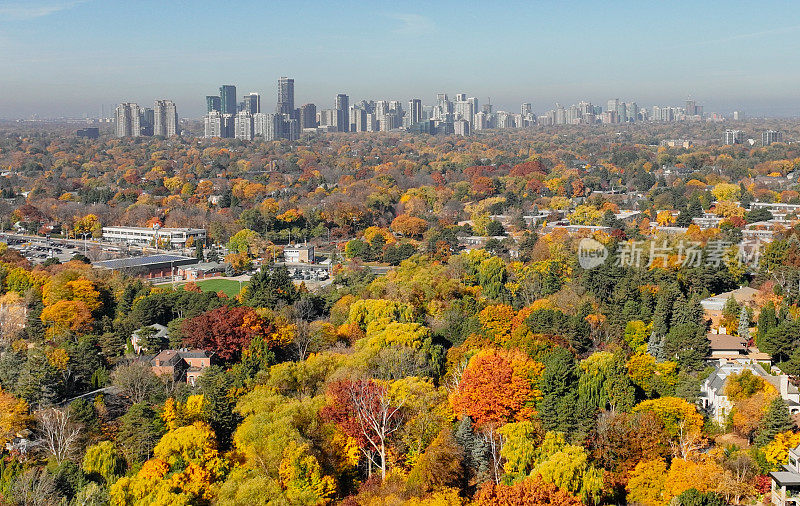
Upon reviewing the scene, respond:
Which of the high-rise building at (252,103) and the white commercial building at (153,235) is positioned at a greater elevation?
the high-rise building at (252,103)

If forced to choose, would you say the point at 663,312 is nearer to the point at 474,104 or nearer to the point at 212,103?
the point at 212,103

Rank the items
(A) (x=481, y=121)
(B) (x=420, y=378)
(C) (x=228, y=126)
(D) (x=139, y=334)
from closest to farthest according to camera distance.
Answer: (B) (x=420, y=378), (D) (x=139, y=334), (C) (x=228, y=126), (A) (x=481, y=121)

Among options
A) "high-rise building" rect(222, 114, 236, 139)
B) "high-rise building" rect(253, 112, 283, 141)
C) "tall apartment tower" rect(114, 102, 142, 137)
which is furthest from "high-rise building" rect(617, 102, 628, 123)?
"tall apartment tower" rect(114, 102, 142, 137)

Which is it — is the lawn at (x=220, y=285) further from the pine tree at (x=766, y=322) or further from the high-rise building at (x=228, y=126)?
the high-rise building at (x=228, y=126)

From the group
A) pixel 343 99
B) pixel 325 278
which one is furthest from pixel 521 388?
pixel 343 99

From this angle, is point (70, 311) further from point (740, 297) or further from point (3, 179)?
point (3, 179)

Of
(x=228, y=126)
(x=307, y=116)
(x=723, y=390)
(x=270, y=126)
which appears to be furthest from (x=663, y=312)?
(x=307, y=116)

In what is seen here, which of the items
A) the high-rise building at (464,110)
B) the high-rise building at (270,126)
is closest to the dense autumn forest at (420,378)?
the high-rise building at (270,126)
